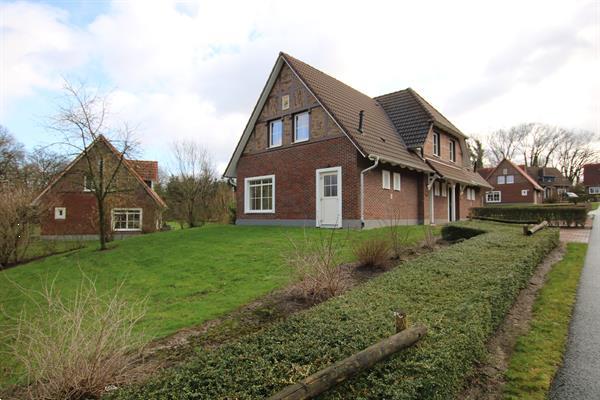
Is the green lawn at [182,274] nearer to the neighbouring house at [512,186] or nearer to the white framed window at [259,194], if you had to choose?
the white framed window at [259,194]

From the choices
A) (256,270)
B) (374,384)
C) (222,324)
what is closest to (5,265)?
(256,270)

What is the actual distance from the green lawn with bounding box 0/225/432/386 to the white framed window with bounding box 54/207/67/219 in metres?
15.1

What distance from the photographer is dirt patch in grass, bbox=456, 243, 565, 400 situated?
11.1 ft

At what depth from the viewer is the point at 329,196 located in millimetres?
15062

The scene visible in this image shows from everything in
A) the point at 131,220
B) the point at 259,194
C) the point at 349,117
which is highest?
the point at 349,117

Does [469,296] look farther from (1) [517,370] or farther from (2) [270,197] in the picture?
(2) [270,197]

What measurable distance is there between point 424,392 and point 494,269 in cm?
405

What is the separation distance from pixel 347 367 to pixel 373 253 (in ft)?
16.1

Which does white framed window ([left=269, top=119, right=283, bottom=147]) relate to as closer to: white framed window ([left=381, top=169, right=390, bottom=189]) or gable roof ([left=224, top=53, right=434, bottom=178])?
gable roof ([left=224, top=53, right=434, bottom=178])

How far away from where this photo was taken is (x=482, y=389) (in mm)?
3426

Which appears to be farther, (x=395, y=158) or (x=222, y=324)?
(x=395, y=158)

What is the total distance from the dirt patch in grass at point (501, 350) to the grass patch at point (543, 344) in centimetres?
8

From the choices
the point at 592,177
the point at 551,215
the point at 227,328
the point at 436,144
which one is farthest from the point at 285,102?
the point at 592,177

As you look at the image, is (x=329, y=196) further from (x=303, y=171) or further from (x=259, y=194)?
(x=259, y=194)
